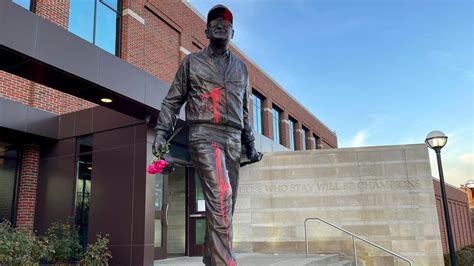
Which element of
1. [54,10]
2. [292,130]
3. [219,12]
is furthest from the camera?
[292,130]

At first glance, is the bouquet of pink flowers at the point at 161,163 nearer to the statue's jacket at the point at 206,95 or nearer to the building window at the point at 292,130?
the statue's jacket at the point at 206,95

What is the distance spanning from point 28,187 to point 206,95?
10100 millimetres

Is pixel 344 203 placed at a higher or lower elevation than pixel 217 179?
higher

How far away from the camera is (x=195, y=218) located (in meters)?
13.1

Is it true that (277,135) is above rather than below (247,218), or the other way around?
above

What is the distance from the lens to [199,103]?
12.1ft

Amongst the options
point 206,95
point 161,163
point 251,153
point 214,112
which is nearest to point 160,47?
point 251,153

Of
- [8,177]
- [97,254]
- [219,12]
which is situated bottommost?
[97,254]

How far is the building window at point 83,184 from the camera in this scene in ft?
37.1

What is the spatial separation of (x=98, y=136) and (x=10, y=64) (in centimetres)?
396

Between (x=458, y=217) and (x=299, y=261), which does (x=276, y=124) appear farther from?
(x=299, y=261)

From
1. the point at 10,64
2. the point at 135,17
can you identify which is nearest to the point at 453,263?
the point at 10,64

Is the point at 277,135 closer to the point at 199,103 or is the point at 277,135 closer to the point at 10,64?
A: the point at 10,64

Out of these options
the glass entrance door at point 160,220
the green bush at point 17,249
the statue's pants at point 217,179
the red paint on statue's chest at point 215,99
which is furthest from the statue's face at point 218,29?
the glass entrance door at point 160,220
